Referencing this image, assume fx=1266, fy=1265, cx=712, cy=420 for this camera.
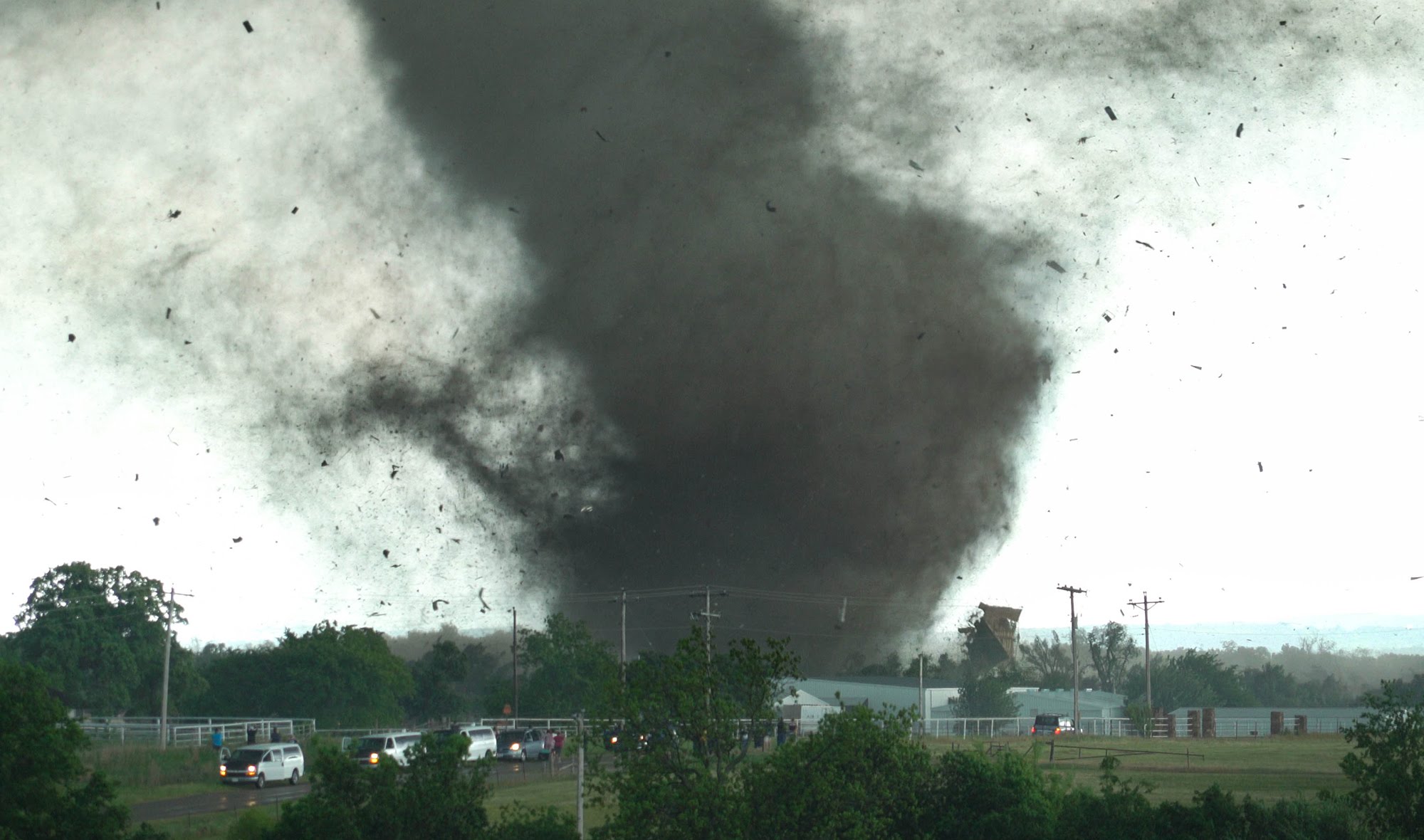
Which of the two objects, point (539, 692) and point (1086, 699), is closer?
point (539, 692)

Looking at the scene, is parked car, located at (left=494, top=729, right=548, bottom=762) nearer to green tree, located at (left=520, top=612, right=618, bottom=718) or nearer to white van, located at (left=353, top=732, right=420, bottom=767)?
white van, located at (left=353, top=732, right=420, bottom=767)

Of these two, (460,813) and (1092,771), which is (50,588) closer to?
(1092,771)

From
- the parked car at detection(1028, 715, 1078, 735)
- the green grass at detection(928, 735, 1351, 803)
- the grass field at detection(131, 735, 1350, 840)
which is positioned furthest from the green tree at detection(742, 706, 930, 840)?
the parked car at detection(1028, 715, 1078, 735)

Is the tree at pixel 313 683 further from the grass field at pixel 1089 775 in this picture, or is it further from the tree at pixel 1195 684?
the tree at pixel 1195 684

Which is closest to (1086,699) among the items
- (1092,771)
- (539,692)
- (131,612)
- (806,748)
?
(539,692)

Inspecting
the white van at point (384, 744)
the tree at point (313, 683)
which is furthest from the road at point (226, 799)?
the tree at point (313, 683)

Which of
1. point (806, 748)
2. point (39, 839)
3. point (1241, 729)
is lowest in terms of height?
point (1241, 729)
